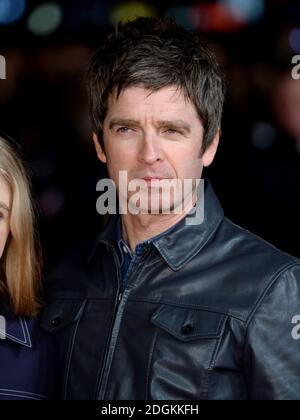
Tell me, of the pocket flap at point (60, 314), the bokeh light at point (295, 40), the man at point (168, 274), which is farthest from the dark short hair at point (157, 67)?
the bokeh light at point (295, 40)

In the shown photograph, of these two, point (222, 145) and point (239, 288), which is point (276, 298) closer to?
point (239, 288)

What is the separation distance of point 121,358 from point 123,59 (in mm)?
758

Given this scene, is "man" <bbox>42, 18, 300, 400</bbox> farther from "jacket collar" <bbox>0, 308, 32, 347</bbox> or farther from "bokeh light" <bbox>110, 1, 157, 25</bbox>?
"bokeh light" <bbox>110, 1, 157, 25</bbox>

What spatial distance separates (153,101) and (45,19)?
6.05ft

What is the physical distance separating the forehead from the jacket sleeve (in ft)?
1.63

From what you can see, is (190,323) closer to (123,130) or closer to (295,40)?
(123,130)

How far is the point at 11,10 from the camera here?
3.77 m

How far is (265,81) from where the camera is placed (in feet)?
10.8

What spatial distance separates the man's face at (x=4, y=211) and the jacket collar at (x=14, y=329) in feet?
0.60

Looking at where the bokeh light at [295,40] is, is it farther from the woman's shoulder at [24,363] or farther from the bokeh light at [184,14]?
the woman's shoulder at [24,363]

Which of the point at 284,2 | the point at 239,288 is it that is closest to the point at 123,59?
the point at 239,288

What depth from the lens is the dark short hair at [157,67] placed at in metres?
2.08

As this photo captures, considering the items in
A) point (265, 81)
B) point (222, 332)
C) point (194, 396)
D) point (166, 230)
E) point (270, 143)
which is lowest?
point (194, 396)

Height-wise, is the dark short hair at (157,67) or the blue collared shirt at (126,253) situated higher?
the dark short hair at (157,67)
